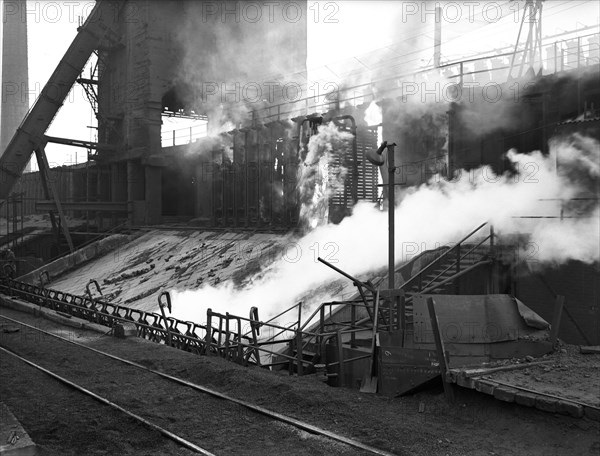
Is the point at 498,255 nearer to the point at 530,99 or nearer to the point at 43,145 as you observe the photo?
the point at 530,99

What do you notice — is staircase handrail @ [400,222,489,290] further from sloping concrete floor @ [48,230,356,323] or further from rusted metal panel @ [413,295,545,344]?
rusted metal panel @ [413,295,545,344]

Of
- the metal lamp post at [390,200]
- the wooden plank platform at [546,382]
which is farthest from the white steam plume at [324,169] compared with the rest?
the wooden plank platform at [546,382]

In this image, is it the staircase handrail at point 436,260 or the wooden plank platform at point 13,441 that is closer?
the wooden plank platform at point 13,441

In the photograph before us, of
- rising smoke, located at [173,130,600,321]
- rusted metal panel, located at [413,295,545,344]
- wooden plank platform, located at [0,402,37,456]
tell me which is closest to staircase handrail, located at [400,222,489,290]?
rising smoke, located at [173,130,600,321]

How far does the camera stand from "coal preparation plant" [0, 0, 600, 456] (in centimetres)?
785

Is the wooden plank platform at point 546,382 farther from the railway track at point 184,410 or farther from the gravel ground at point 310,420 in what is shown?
the railway track at point 184,410

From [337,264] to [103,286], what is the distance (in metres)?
10.7

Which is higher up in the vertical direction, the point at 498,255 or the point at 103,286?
the point at 498,255

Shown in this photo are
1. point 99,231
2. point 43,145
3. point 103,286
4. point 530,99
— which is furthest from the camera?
point 99,231

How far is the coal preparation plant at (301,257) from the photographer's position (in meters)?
7.85

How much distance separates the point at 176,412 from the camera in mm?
8695

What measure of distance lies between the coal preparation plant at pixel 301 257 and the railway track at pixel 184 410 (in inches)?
2.1

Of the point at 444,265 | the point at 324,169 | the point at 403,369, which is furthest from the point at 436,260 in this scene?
the point at 324,169

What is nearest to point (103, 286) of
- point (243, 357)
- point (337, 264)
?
point (337, 264)
